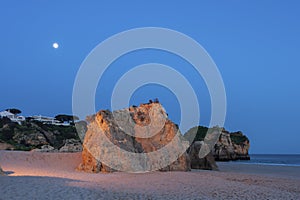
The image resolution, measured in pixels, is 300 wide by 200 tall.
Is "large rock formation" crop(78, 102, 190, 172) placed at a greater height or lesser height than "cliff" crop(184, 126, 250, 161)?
lesser

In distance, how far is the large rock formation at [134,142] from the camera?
17.0m

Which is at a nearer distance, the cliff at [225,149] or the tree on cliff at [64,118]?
the cliff at [225,149]

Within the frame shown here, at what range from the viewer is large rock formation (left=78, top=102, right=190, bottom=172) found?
55.8 ft

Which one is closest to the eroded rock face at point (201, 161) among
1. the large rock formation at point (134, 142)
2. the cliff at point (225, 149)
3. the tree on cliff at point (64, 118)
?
the large rock formation at point (134, 142)

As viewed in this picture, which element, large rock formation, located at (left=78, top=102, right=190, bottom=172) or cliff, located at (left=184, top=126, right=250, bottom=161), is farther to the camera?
cliff, located at (left=184, top=126, right=250, bottom=161)

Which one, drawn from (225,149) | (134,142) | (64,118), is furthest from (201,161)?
(64,118)

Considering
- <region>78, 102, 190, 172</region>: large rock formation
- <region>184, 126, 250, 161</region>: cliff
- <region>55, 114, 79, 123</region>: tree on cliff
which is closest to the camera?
<region>78, 102, 190, 172</region>: large rock formation

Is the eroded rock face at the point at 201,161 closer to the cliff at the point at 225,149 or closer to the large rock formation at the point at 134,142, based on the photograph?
the large rock formation at the point at 134,142

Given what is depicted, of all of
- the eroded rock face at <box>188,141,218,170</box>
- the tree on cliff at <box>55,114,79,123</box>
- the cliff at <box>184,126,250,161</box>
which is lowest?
the eroded rock face at <box>188,141,218,170</box>

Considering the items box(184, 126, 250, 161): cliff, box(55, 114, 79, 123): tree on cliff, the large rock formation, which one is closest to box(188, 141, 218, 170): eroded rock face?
the large rock formation

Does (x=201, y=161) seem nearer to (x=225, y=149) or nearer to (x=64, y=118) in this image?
(x=225, y=149)

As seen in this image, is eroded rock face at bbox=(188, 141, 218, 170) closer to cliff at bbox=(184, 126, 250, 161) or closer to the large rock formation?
the large rock formation

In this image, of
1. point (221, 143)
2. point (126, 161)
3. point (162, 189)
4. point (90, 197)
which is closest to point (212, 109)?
point (126, 161)

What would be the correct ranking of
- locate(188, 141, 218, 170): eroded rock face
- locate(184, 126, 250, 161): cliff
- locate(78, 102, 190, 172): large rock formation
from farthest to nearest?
1. locate(184, 126, 250, 161): cliff
2. locate(188, 141, 218, 170): eroded rock face
3. locate(78, 102, 190, 172): large rock formation
